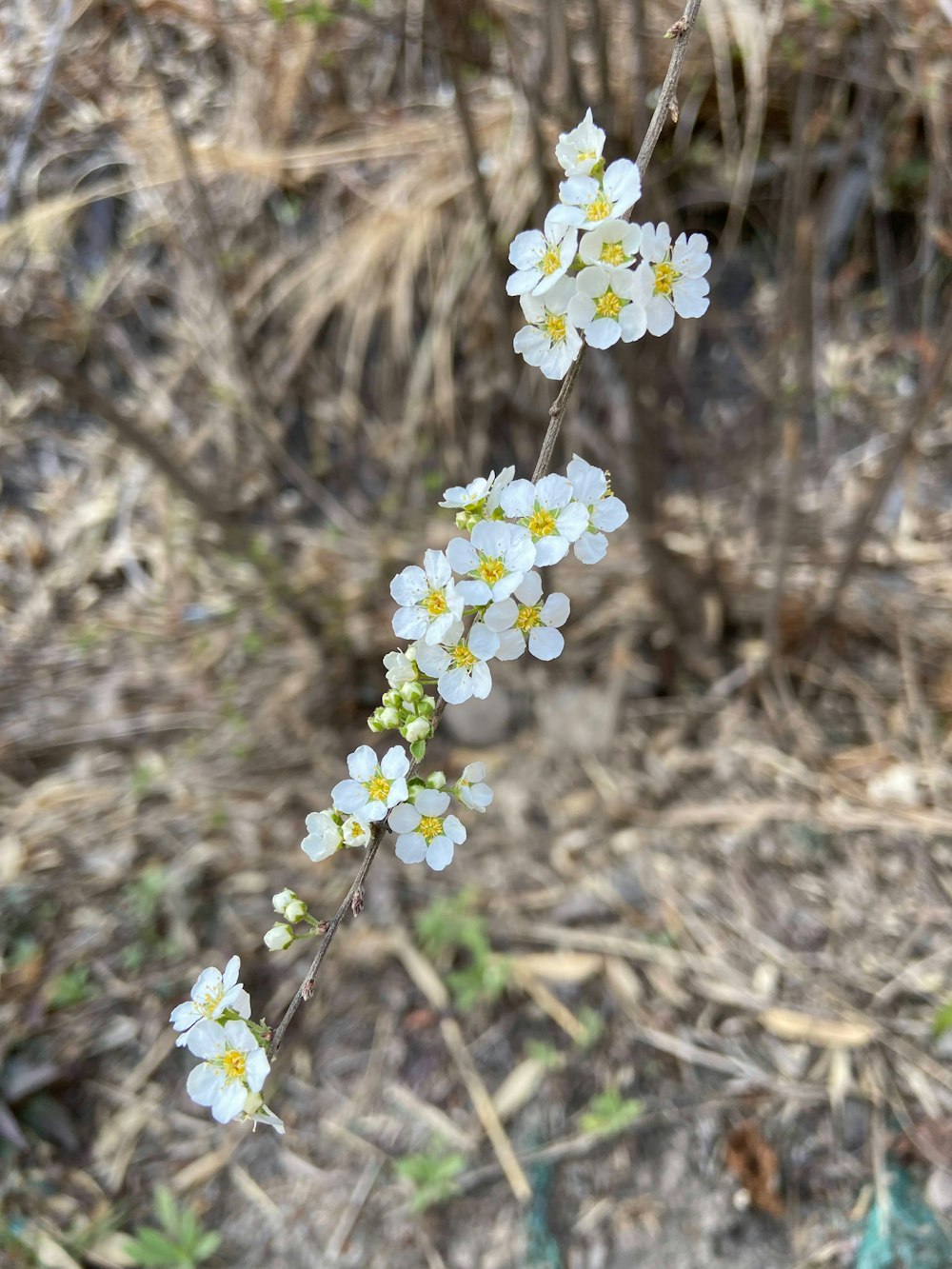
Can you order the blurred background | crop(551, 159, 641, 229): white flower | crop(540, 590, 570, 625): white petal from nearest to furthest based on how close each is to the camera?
crop(551, 159, 641, 229): white flower < crop(540, 590, 570, 625): white petal < the blurred background

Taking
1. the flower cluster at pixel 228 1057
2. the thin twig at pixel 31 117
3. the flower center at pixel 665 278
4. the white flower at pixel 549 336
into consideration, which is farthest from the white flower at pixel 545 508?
the thin twig at pixel 31 117

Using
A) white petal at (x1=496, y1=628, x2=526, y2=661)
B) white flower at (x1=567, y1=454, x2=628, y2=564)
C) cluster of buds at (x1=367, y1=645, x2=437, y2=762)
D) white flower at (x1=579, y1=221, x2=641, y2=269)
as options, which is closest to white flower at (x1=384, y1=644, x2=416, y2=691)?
cluster of buds at (x1=367, y1=645, x2=437, y2=762)

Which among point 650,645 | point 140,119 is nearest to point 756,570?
point 650,645

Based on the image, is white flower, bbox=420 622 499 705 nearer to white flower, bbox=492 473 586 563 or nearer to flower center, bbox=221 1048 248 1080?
white flower, bbox=492 473 586 563

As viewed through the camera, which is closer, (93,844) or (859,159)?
(93,844)

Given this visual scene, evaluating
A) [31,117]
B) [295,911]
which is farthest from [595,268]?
[31,117]

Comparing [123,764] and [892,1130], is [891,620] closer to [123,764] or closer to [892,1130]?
[892,1130]

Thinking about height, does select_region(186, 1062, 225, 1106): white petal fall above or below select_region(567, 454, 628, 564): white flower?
below
